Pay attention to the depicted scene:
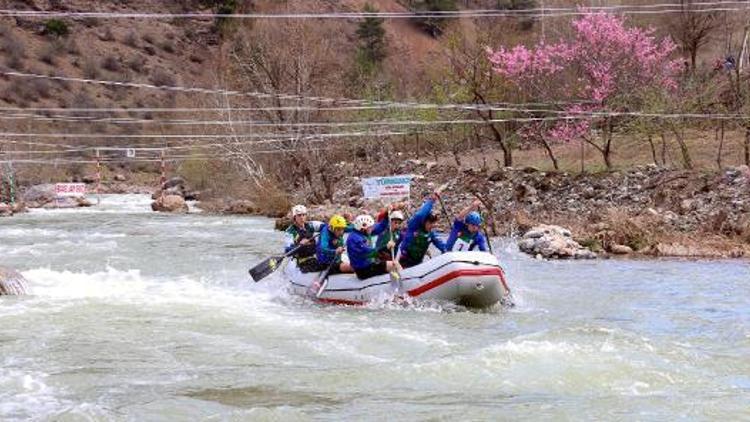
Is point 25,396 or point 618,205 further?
point 618,205

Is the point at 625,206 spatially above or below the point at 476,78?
below

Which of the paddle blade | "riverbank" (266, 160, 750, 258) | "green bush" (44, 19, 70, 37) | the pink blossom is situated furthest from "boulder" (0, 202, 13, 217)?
"green bush" (44, 19, 70, 37)

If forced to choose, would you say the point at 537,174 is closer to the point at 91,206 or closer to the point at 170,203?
the point at 170,203

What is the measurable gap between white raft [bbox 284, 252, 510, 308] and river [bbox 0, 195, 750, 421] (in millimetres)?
258

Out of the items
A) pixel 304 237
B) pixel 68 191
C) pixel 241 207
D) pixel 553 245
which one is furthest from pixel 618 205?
pixel 68 191

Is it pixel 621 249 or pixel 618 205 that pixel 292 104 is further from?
pixel 621 249

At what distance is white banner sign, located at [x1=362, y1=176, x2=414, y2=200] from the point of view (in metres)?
18.0

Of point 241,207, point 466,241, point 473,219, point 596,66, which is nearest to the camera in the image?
point 473,219

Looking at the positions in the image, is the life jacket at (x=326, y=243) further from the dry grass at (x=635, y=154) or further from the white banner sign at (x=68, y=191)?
the white banner sign at (x=68, y=191)

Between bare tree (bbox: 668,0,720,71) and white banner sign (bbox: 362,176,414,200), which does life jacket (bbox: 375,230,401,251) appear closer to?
white banner sign (bbox: 362,176,414,200)

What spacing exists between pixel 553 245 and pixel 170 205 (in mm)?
23075

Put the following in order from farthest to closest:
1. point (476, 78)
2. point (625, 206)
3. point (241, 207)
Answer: point (241, 207) → point (476, 78) → point (625, 206)

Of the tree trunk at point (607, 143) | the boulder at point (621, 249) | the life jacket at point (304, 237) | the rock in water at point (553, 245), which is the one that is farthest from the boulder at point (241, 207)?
the life jacket at point (304, 237)

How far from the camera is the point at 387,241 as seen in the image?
14.6 metres
